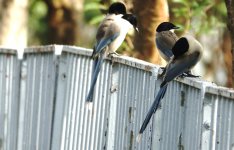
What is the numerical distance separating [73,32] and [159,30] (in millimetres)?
13068

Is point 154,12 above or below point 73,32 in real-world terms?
below

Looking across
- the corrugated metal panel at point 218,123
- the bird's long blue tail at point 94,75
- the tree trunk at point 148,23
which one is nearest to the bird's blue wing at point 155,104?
the corrugated metal panel at point 218,123

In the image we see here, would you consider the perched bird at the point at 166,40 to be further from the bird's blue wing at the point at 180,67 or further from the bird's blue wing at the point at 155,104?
the bird's blue wing at the point at 155,104

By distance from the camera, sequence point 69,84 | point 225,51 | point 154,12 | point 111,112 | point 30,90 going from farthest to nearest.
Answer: point 225,51, point 154,12, point 30,90, point 69,84, point 111,112

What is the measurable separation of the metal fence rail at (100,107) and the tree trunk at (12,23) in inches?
246

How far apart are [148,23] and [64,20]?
1158cm

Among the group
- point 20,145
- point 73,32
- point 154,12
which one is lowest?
point 20,145

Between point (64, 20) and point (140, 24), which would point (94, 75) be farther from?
point (64, 20)

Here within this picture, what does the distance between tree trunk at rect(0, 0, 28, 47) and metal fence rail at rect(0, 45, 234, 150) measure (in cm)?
624

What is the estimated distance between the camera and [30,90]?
10180 mm

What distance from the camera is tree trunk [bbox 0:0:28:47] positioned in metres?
16.8

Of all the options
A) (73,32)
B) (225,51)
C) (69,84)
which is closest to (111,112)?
(69,84)

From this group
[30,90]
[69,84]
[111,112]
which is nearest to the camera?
[111,112]

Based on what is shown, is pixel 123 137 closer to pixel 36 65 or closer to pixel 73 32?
pixel 36 65
